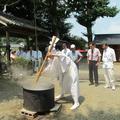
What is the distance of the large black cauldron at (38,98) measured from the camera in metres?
9.50

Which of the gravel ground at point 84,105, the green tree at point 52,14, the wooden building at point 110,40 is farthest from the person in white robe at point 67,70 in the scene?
the wooden building at point 110,40

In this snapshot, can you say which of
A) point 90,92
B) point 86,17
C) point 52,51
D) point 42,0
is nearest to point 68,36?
point 86,17

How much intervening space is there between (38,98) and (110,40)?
107 feet

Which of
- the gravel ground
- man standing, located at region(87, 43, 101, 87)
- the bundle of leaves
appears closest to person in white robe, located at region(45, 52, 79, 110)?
the gravel ground

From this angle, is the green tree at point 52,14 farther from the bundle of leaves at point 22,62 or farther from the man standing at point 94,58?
the man standing at point 94,58

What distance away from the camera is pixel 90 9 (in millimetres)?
34625

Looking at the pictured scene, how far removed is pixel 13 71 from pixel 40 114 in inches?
332

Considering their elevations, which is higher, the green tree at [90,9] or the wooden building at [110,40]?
the green tree at [90,9]

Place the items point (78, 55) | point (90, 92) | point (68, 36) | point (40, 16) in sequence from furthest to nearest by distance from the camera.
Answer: point (68, 36) → point (40, 16) → point (78, 55) → point (90, 92)

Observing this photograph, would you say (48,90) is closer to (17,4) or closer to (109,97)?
(109,97)

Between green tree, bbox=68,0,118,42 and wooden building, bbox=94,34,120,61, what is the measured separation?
4.77m

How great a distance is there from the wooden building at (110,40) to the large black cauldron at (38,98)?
29.9m

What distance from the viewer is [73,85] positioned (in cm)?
1034

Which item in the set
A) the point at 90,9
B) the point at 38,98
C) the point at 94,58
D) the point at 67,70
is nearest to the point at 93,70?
the point at 94,58
